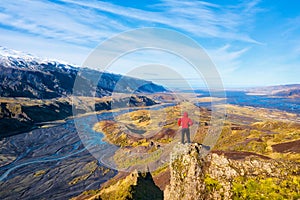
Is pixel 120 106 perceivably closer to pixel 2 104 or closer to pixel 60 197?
pixel 2 104

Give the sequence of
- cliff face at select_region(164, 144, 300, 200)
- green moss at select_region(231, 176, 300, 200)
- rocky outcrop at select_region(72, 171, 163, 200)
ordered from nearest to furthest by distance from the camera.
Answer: green moss at select_region(231, 176, 300, 200) < cliff face at select_region(164, 144, 300, 200) < rocky outcrop at select_region(72, 171, 163, 200)

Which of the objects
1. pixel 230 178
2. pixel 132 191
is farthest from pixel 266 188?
pixel 132 191

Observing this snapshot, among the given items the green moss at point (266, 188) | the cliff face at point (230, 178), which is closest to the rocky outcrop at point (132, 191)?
the cliff face at point (230, 178)

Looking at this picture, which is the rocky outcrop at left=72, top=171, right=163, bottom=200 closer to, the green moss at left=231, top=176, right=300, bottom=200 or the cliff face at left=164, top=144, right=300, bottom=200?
the cliff face at left=164, top=144, right=300, bottom=200

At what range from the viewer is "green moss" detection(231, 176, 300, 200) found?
30.7ft

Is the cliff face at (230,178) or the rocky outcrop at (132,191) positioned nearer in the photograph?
the cliff face at (230,178)

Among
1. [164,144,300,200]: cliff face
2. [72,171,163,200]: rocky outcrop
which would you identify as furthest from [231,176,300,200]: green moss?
[72,171,163,200]: rocky outcrop

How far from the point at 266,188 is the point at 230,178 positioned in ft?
4.38

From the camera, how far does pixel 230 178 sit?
10.3 metres

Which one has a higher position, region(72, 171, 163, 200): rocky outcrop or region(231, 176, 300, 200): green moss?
region(231, 176, 300, 200): green moss

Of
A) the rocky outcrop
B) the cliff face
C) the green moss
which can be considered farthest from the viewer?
the rocky outcrop

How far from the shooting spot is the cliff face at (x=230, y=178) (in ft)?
31.5

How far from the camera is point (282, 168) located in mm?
10539

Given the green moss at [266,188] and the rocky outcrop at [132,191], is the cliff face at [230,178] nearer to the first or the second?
the green moss at [266,188]
